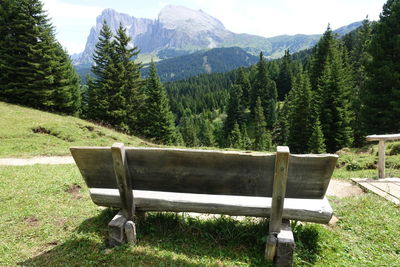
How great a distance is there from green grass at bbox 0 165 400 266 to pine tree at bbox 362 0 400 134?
23055mm

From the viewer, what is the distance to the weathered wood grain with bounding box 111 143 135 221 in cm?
308

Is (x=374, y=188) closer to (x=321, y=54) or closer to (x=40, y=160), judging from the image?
(x=40, y=160)

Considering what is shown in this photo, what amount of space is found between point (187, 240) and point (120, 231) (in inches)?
39.5

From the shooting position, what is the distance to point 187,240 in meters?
3.61

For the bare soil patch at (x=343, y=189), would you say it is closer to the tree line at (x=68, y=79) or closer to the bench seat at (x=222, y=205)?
the bench seat at (x=222, y=205)

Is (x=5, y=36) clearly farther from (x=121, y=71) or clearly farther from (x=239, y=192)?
(x=239, y=192)

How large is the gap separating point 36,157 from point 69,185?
8282mm

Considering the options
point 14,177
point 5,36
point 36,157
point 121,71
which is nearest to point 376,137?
point 14,177

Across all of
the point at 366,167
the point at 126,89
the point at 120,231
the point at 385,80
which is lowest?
the point at 366,167

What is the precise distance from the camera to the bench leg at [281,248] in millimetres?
2996

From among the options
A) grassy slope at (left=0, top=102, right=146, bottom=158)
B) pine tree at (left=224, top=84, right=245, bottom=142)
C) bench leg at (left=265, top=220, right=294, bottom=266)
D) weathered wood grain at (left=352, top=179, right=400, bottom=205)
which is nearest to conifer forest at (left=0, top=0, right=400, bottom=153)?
grassy slope at (left=0, top=102, right=146, bottom=158)

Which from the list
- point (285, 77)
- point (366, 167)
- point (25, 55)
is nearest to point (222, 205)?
point (366, 167)

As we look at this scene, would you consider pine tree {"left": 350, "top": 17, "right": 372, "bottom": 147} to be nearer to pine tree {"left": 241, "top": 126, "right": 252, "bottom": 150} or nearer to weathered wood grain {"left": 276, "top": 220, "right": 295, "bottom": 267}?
pine tree {"left": 241, "top": 126, "right": 252, "bottom": 150}

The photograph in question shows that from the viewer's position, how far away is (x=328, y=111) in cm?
3256
